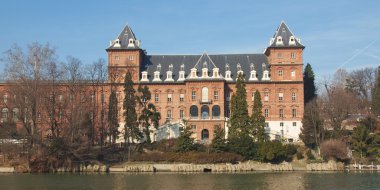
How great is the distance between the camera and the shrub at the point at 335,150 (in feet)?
183

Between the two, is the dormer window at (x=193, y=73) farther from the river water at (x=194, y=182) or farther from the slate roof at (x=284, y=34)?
the river water at (x=194, y=182)

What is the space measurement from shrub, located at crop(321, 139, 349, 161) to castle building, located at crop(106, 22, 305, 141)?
11.3m

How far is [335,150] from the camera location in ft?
184

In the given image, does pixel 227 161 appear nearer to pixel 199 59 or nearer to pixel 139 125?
pixel 139 125

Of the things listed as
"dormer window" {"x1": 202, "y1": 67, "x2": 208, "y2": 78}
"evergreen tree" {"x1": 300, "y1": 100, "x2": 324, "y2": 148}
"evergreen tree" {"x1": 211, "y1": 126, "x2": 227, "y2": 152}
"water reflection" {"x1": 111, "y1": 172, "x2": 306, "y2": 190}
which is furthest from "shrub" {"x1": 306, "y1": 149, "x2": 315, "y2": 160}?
"dormer window" {"x1": 202, "y1": 67, "x2": 208, "y2": 78}

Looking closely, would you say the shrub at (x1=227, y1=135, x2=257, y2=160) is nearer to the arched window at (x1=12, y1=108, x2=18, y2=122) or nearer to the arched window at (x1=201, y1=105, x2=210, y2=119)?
the arched window at (x1=201, y1=105, x2=210, y2=119)

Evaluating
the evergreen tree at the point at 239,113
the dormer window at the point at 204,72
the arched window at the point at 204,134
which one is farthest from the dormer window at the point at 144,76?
the evergreen tree at the point at 239,113

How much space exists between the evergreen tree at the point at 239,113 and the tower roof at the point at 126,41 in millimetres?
18307

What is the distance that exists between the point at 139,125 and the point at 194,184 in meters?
27.7

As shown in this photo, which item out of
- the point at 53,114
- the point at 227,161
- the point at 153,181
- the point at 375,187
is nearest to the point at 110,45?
the point at 53,114

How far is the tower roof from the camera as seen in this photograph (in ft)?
241

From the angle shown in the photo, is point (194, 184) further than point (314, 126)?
No

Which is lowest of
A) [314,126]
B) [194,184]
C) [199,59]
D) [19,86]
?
[194,184]

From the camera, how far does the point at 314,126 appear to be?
6159cm
